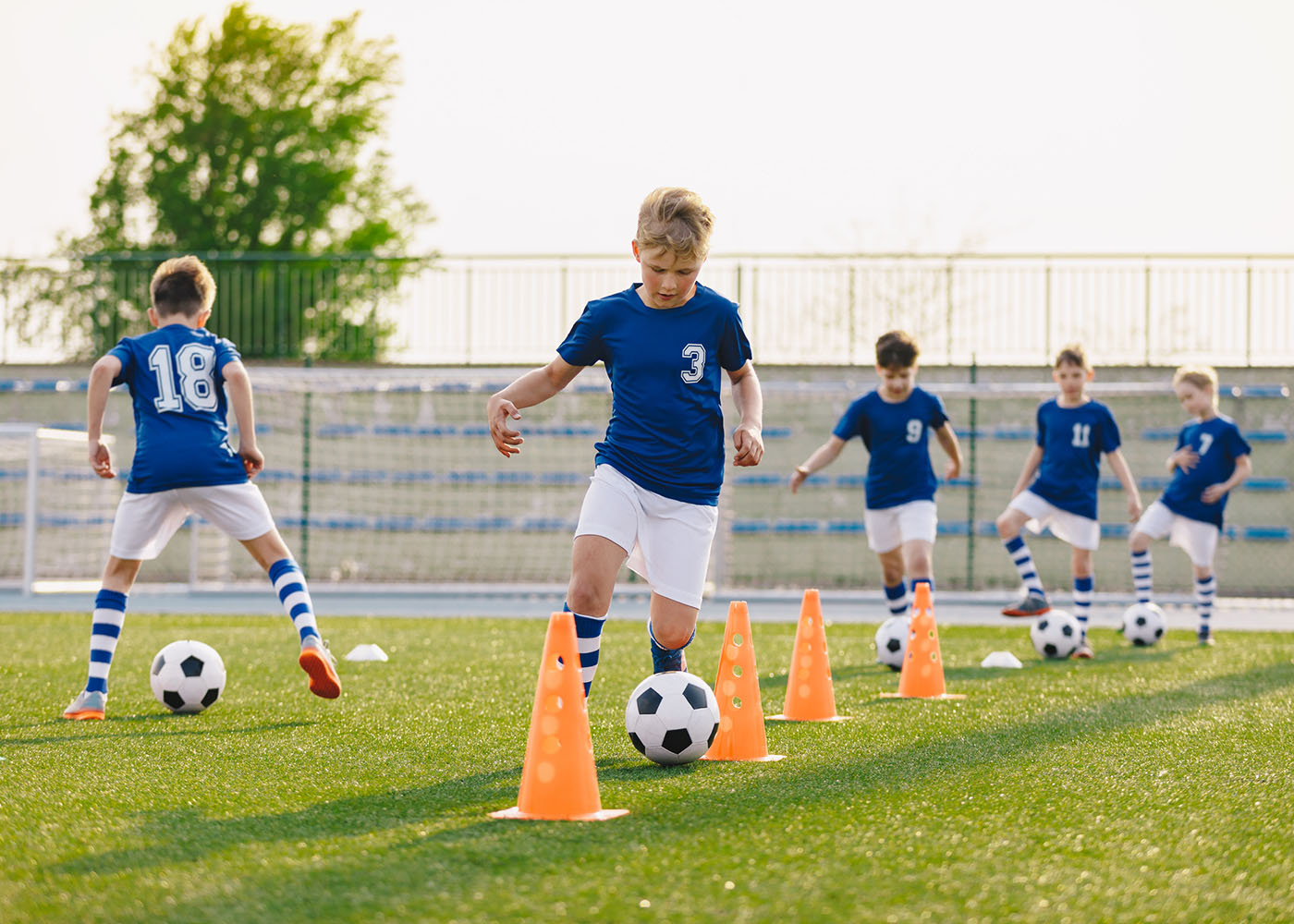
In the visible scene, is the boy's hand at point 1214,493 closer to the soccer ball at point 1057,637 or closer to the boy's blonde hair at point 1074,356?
the boy's blonde hair at point 1074,356

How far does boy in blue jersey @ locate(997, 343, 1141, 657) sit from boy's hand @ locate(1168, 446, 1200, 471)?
55 cm

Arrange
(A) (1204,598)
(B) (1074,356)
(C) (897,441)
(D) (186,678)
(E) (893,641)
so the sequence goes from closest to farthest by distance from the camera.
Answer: (D) (186,678), (E) (893,641), (C) (897,441), (B) (1074,356), (A) (1204,598)

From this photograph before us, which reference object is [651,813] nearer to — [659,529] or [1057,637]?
[659,529]

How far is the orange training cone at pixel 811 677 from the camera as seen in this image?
5.12 m

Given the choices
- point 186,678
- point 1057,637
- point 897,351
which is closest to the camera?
point 186,678

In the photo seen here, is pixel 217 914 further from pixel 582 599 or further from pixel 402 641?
pixel 402 641

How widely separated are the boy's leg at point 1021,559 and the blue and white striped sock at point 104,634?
17.1 feet

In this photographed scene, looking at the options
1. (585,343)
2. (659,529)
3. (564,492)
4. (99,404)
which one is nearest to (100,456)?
(99,404)

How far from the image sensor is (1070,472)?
8.38 m

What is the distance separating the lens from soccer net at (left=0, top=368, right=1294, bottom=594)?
16.1 m

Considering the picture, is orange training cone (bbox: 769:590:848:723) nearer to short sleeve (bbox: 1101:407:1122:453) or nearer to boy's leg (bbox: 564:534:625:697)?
boy's leg (bbox: 564:534:625:697)

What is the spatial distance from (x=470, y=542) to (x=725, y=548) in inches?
156

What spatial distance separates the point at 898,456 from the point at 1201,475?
2.71 meters

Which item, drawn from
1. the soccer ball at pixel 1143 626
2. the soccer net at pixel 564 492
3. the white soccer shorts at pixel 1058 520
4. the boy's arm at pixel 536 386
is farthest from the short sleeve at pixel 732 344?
the soccer net at pixel 564 492
